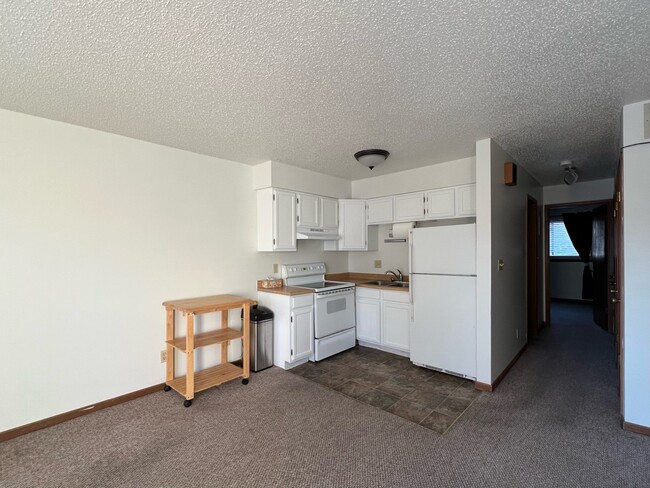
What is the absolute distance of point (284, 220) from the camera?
12.7 feet

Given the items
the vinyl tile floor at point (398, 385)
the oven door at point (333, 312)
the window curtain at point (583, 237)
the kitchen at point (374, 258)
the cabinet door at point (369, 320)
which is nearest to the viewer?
the vinyl tile floor at point (398, 385)

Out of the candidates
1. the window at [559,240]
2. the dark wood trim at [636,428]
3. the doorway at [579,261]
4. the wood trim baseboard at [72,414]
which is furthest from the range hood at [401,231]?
the window at [559,240]

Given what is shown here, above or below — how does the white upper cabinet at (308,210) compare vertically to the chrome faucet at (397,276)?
above

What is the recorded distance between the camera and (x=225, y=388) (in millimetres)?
3156

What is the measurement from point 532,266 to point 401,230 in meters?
2.06

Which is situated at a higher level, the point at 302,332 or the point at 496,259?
the point at 496,259

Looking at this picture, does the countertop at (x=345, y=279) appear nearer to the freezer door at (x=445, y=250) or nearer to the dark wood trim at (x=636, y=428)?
the freezer door at (x=445, y=250)

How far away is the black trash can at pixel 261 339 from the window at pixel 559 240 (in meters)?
7.58

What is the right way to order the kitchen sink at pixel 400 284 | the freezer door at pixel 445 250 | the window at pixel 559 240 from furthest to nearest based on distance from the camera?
the window at pixel 559 240 < the kitchen sink at pixel 400 284 < the freezer door at pixel 445 250

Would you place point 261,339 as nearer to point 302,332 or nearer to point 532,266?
point 302,332

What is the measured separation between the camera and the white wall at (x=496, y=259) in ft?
10.0

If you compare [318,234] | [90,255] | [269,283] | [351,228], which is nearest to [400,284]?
[351,228]

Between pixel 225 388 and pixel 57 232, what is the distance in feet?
6.60

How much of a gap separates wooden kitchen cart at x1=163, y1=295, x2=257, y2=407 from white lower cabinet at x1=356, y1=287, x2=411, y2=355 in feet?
5.60
